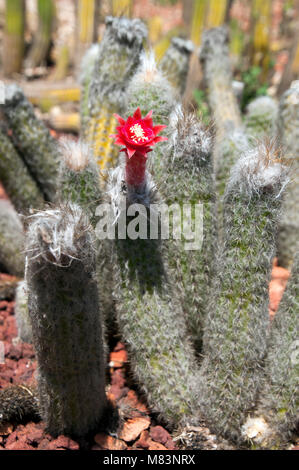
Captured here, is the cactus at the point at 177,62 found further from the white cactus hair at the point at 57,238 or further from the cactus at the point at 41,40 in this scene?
the cactus at the point at 41,40

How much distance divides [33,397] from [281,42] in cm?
860

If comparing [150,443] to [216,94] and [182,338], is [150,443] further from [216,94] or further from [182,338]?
[216,94]

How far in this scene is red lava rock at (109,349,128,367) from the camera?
262 cm

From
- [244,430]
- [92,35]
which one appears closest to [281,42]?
[92,35]

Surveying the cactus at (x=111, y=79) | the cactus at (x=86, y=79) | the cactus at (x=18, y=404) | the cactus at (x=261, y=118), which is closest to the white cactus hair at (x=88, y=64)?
the cactus at (x=86, y=79)

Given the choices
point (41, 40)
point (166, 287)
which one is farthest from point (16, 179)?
point (41, 40)

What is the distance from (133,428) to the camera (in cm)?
222

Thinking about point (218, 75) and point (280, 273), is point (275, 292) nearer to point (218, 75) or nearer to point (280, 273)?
point (280, 273)

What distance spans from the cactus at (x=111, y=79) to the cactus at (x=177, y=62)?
615 millimetres

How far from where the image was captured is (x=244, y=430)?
2086 mm

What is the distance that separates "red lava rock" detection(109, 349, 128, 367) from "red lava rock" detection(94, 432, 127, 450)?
1.66ft

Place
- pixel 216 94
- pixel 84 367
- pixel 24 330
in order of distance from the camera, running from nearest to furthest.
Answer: pixel 84 367
pixel 24 330
pixel 216 94

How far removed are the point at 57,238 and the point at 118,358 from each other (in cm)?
129

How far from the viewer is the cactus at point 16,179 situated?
2844 mm
